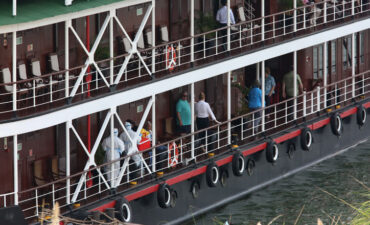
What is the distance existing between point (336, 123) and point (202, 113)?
4347mm

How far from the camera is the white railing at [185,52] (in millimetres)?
18797

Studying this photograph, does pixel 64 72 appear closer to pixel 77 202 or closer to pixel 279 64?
pixel 77 202

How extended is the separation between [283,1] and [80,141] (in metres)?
8.21

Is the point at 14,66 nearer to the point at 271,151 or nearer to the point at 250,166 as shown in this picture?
the point at 250,166

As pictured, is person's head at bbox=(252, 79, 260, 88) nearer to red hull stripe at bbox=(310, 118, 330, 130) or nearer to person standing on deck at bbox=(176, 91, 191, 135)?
red hull stripe at bbox=(310, 118, 330, 130)

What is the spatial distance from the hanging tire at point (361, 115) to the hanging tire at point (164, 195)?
7846 mm

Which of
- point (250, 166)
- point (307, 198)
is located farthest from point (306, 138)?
point (250, 166)

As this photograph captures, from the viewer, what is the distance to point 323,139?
86.1ft

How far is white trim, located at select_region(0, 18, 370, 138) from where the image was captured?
59.3 feet

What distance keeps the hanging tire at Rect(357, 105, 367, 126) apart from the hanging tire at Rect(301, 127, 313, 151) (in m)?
2.31

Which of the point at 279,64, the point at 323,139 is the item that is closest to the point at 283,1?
the point at 279,64

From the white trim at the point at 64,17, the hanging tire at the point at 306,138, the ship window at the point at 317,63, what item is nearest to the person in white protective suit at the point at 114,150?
the white trim at the point at 64,17

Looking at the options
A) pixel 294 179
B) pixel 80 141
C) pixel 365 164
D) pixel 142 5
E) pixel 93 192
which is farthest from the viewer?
pixel 365 164

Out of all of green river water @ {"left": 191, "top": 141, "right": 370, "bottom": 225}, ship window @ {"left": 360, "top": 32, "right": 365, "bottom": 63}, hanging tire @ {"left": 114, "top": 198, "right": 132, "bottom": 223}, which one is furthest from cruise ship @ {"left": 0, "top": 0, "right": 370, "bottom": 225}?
ship window @ {"left": 360, "top": 32, "right": 365, "bottom": 63}
